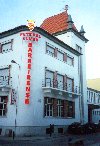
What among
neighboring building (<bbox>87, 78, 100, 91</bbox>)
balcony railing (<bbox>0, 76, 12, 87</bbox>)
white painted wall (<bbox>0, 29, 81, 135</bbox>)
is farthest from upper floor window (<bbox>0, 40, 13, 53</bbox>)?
neighboring building (<bbox>87, 78, 100, 91</bbox>)

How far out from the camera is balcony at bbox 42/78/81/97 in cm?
2655

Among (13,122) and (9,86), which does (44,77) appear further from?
(13,122)

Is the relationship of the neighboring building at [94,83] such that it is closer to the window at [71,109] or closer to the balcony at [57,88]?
the balcony at [57,88]

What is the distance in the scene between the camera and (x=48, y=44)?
2900 centimetres

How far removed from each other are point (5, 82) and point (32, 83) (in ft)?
11.6

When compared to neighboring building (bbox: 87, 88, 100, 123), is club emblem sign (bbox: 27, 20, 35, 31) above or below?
above

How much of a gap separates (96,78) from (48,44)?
3572cm

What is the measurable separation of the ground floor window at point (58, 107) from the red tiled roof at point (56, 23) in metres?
13.0

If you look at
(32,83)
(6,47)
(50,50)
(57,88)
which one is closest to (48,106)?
(57,88)

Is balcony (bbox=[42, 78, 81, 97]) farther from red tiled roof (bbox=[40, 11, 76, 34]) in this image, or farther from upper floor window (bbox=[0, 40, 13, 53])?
red tiled roof (bbox=[40, 11, 76, 34])

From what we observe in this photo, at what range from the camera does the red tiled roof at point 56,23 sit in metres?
37.9

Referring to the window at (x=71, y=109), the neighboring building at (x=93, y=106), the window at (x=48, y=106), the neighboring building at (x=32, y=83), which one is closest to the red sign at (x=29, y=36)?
the neighboring building at (x=32, y=83)

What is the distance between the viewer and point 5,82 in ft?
87.6

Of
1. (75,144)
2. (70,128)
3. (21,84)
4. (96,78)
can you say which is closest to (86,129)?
(70,128)
